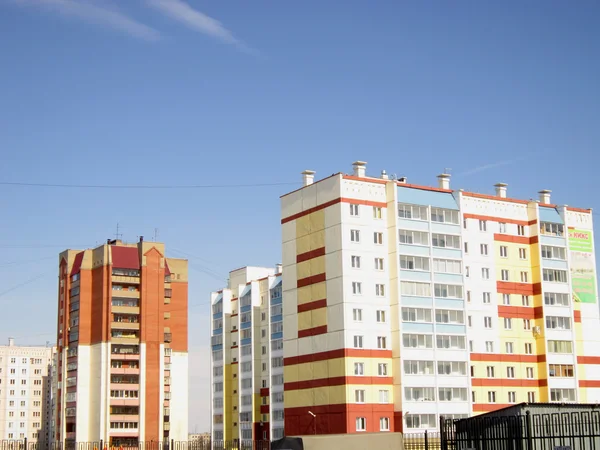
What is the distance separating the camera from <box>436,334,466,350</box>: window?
91.8 meters

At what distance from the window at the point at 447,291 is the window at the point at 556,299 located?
11.9 metres

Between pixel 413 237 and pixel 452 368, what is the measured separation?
13532 mm

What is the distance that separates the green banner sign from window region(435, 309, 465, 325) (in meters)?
17.2

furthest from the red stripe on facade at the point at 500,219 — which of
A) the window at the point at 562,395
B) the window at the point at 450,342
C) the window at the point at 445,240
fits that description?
the window at the point at 562,395

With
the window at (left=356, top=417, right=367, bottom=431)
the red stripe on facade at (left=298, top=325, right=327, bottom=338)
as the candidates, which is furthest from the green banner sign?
the window at (left=356, top=417, right=367, bottom=431)

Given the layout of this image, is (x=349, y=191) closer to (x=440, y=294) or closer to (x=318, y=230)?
(x=318, y=230)

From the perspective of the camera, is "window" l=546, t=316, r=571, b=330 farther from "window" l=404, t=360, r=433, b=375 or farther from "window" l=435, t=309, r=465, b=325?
"window" l=404, t=360, r=433, b=375

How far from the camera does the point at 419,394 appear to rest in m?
89.4

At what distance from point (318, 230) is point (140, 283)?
59.8 metres

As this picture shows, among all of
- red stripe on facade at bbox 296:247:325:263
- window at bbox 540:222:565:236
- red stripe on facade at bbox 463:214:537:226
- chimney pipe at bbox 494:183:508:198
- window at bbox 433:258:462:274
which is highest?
chimney pipe at bbox 494:183:508:198

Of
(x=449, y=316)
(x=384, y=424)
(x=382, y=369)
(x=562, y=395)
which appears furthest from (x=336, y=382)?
(x=562, y=395)

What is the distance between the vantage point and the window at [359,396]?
285 feet

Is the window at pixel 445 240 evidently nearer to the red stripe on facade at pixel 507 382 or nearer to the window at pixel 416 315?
the window at pixel 416 315

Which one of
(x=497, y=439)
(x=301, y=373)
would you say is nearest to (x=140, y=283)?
(x=301, y=373)
